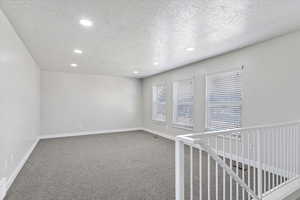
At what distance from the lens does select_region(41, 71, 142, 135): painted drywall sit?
574cm

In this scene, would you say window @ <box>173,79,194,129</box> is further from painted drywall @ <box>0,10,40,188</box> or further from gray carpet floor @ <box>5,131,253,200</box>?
painted drywall @ <box>0,10,40,188</box>

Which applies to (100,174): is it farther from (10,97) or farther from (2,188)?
(10,97)

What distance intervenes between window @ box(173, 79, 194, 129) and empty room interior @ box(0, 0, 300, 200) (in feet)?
0.17

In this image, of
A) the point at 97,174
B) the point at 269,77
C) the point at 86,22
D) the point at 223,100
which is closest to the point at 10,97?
the point at 86,22

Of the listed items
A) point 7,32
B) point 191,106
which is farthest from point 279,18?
point 7,32

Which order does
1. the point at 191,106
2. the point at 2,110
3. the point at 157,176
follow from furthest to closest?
the point at 191,106
the point at 157,176
the point at 2,110

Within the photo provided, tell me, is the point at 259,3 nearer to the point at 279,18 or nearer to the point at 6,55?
the point at 279,18

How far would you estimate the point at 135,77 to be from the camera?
23.8ft

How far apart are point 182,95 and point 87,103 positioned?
3842 mm

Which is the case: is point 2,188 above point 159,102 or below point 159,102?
below

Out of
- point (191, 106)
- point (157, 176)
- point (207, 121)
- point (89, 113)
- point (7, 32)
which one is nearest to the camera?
point (7, 32)

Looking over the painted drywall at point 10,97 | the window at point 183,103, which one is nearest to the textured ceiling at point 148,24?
the painted drywall at point 10,97

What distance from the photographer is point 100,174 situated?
286cm

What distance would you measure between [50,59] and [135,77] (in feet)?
11.9
